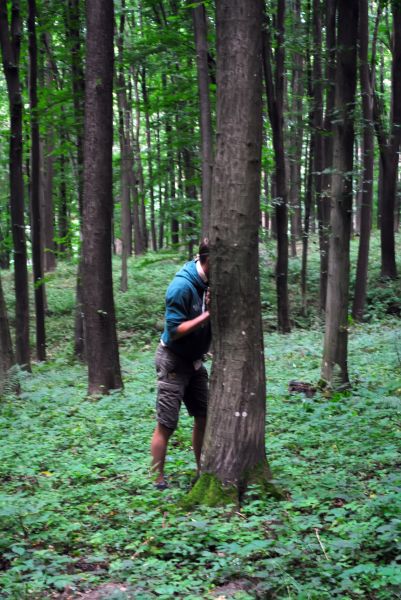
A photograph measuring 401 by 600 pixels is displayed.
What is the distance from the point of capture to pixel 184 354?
5.96 metres

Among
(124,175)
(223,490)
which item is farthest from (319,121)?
(223,490)

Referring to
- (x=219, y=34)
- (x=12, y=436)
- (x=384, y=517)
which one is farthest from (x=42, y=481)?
(x=219, y=34)

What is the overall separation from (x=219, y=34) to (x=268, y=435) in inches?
167

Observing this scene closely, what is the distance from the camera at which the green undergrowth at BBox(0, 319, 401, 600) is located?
4020 millimetres

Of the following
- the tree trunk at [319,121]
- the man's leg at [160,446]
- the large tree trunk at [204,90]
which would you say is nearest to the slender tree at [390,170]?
the tree trunk at [319,121]

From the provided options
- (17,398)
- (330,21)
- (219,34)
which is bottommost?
(17,398)

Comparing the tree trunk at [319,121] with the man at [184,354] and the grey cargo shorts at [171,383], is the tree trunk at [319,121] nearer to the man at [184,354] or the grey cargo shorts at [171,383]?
the man at [184,354]

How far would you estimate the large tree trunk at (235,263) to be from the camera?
16.6 feet

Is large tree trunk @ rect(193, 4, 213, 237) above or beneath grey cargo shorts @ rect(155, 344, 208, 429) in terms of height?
above

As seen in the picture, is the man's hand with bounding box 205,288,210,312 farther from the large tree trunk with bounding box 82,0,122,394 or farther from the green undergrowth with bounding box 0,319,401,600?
the large tree trunk with bounding box 82,0,122,394

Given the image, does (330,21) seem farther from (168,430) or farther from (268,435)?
(168,430)

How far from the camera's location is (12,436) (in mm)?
7863

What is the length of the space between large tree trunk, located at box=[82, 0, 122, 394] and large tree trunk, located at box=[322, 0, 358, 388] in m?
3.39

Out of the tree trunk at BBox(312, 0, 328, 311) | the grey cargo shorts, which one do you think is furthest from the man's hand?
the tree trunk at BBox(312, 0, 328, 311)
